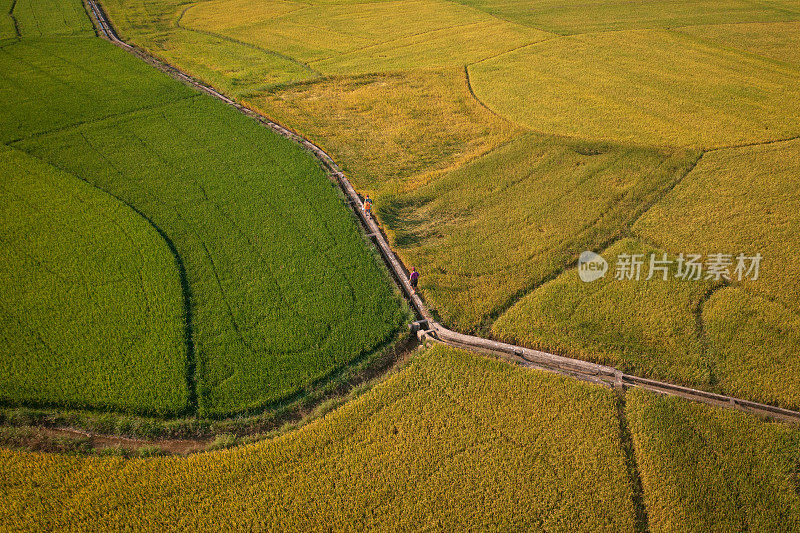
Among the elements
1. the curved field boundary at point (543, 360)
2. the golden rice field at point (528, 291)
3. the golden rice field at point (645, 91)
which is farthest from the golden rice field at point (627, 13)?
the curved field boundary at point (543, 360)

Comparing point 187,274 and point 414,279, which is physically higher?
point 187,274

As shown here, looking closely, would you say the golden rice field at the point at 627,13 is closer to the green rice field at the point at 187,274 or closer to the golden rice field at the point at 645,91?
the golden rice field at the point at 645,91

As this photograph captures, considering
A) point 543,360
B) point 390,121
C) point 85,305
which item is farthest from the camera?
point 390,121

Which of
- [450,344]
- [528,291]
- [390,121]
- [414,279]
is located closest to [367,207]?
[414,279]

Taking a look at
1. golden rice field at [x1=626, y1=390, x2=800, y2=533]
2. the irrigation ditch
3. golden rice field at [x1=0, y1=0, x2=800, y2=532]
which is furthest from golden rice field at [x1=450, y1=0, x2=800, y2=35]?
golden rice field at [x1=626, y1=390, x2=800, y2=533]

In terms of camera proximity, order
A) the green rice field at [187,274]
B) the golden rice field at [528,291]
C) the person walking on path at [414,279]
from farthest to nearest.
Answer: the person walking on path at [414,279], the green rice field at [187,274], the golden rice field at [528,291]

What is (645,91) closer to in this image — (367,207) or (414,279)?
(367,207)

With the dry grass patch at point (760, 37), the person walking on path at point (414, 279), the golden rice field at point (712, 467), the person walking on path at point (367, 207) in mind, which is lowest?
the golden rice field at point (712, 467)

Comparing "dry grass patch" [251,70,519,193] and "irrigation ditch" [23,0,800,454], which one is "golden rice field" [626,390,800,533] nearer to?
"irrigation ditch" [23,0,800,454]

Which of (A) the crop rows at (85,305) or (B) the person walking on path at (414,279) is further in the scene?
(B) the person walking on path at (414,279)

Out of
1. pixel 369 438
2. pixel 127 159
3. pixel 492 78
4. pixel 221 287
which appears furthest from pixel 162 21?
pixel 369 438
